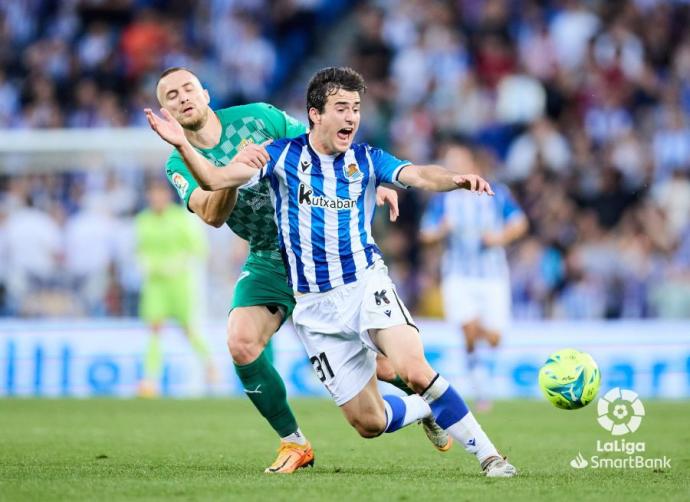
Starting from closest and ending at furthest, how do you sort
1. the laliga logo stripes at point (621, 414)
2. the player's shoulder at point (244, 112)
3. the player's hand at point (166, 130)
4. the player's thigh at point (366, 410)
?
the player's hand at point (166, 130) → the player's thigh at point (366, 410) → the player's shoulder at point (244, 112) → the laliga logo stripes at point (621, 414)

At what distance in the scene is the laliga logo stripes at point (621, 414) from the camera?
10.6 m

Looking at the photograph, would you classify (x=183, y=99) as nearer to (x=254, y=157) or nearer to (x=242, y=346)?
(x=254, y=157)

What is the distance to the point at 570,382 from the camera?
7.56 metres

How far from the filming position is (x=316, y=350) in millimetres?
7453

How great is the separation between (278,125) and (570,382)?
243cm

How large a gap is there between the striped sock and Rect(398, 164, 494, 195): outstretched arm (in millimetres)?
1374

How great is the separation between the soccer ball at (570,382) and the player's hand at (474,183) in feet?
4.56

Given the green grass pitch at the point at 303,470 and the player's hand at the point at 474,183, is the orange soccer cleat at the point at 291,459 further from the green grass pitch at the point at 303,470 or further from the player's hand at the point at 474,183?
the player's hand at the point at 474,183

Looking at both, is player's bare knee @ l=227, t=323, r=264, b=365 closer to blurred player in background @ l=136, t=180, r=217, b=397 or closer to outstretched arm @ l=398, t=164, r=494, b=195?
outstretched arm @ l=398, t=164, r=494, b=195

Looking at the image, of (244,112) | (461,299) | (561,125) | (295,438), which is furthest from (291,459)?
(561,125)

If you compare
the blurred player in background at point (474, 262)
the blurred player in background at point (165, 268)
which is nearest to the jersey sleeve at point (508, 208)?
the blurred player in background at point (474, 262)

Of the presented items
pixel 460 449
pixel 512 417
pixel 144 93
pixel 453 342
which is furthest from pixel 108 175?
pixel 460 449

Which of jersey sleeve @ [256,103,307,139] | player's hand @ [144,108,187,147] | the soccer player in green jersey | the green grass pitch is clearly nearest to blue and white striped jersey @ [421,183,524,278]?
the green grass pitch

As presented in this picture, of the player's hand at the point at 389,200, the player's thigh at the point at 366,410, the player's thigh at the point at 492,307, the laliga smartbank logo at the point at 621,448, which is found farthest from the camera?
the player's thigh at the point at 492,307
